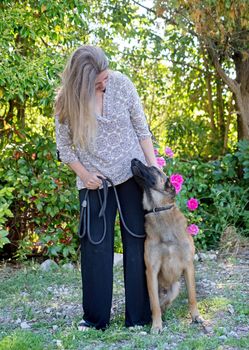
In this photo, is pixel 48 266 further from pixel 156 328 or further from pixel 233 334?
pixel 233 334

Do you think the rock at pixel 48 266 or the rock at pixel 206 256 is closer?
the rock at pixel 48 266

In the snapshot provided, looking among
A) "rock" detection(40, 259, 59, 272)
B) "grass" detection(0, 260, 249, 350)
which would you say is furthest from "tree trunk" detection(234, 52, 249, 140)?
"rock" detection(40, 259, 59, 272)

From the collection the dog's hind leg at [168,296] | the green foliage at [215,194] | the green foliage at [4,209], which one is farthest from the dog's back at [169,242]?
the green foliage at [215,194]

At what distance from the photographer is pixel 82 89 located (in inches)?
151

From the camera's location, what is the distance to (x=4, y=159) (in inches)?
247

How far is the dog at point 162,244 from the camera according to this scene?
4.19 metres

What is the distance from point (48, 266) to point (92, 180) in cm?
235

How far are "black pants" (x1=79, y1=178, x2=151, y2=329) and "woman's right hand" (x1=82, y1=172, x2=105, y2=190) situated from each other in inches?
3.0

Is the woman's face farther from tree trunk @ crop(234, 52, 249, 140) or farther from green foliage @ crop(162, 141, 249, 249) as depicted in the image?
tree trunk @ crop(234, 52, 249, 140)

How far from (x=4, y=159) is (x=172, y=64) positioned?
3.29 m

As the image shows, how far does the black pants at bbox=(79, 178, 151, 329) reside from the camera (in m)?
4.11

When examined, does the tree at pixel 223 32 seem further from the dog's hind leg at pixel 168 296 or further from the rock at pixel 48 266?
the dog's hind leg at pixel 168 296

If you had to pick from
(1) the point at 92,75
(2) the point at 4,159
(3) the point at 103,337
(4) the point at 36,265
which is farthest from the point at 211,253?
(1) the point at 92,75

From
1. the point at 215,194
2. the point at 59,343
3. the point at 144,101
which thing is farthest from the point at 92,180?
the point at 144,101
